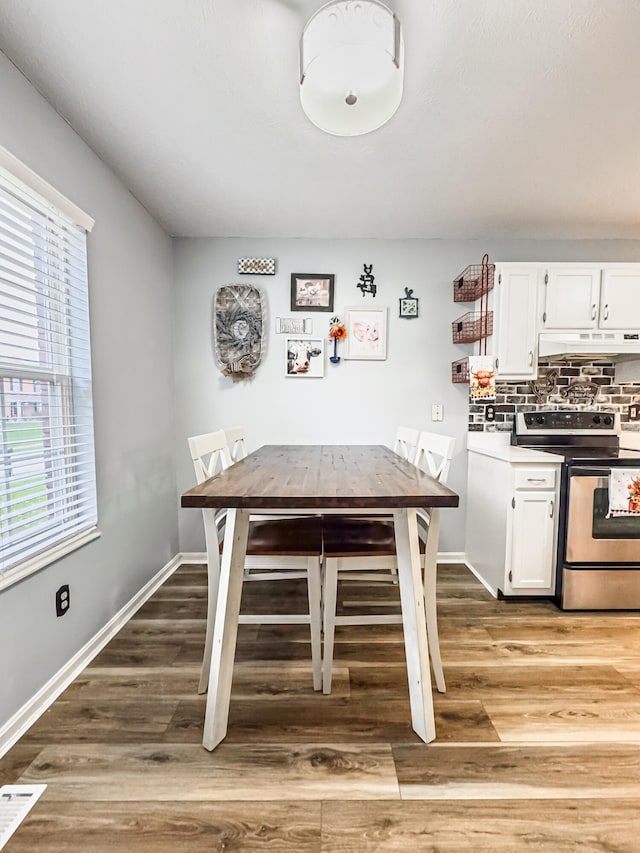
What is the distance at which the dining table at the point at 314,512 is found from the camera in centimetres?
117

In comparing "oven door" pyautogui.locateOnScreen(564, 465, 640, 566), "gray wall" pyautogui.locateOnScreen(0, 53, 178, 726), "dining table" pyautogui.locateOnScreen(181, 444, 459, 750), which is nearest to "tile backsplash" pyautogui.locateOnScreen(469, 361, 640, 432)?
"oven door" pyautogui.locateOnScreen(564, 465, 640, 566)

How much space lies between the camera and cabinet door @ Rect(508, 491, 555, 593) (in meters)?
2.27

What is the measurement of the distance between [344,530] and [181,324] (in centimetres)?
195

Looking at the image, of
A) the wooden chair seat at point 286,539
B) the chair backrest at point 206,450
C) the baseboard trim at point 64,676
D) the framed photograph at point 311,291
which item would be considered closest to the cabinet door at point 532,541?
the wooden chair seat at point 286,539

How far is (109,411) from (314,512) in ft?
4.41

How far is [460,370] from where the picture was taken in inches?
109

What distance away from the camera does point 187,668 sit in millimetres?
1729

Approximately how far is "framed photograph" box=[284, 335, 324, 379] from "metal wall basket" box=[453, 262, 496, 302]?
102 centimetres

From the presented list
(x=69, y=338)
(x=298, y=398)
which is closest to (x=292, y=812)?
(x=69, y=338)

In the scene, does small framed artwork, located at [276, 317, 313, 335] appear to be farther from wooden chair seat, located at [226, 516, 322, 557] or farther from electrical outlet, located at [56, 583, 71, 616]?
electrical outlet, located at [56, 583, 71, 616]

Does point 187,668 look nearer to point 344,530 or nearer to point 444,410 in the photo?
point 344,530

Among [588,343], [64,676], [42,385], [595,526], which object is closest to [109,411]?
[42,385]

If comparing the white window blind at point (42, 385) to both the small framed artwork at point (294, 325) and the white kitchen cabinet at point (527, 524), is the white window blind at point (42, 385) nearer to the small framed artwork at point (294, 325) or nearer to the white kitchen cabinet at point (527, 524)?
the small framed artwork at point (294, 325)

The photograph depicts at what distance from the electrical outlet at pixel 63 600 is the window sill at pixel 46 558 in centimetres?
13
